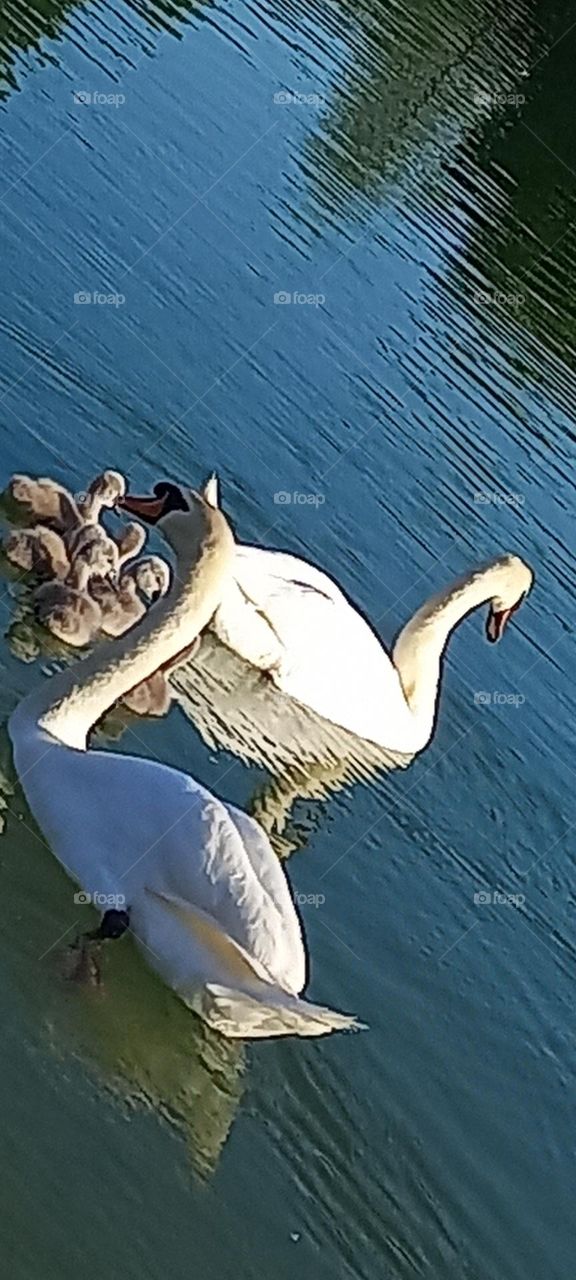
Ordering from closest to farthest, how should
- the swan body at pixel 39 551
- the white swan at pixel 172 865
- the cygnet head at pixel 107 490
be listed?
the white swan at pixel 172 865, the swan body at pixel 39 551, the cygnet head at pixel 107 490

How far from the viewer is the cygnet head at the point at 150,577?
7266 mm

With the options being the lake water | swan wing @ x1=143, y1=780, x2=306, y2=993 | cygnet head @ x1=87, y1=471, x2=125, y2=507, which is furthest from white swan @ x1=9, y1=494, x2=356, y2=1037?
cygnet head @ x1=87, y1=471, x2=125, y2=507

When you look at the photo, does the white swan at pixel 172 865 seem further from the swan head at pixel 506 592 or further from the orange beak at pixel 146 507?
the swan head at pixel 506 592

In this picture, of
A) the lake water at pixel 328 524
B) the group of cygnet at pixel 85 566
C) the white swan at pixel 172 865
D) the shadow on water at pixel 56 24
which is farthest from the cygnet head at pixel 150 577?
the shadow on water at pixel 56 24

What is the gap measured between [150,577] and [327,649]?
0.71m

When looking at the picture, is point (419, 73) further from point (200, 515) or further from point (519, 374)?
point (200, 515)

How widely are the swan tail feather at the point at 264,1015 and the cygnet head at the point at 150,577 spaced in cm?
219

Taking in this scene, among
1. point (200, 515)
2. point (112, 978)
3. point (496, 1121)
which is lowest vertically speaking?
point (112, 978)

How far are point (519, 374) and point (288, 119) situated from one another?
2303 mm

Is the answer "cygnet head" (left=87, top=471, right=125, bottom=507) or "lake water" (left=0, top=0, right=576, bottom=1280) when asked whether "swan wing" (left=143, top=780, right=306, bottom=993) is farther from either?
"cygnet head" (left=87, top=471, right=125, bottom=507)

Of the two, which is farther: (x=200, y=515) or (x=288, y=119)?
(x=288, y=119)

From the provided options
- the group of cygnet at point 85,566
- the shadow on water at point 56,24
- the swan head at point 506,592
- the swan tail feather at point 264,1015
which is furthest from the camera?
the shadow on water at point 56,24

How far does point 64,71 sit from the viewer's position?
11.2 meters

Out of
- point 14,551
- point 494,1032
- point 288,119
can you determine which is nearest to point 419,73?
point 288,119
